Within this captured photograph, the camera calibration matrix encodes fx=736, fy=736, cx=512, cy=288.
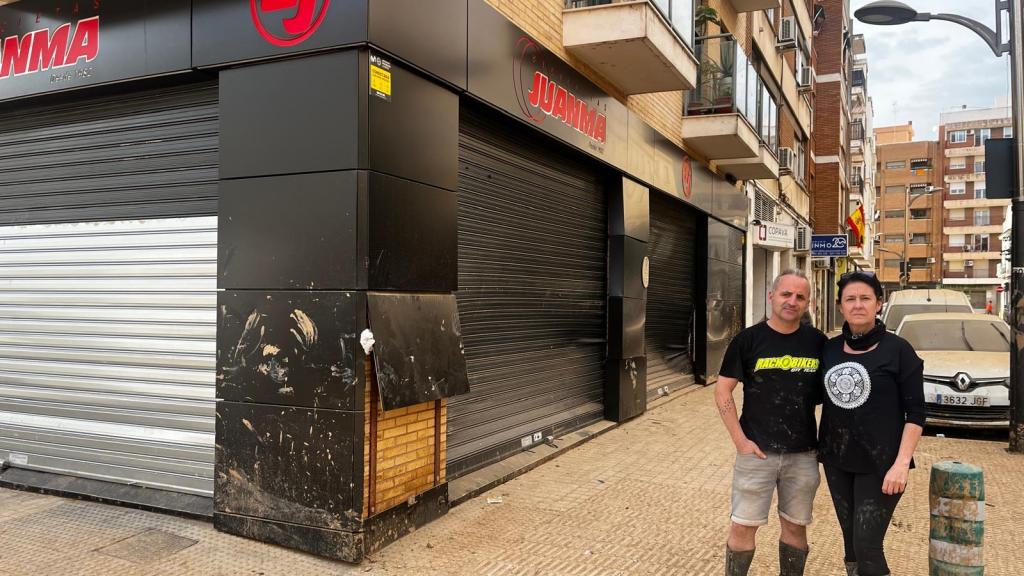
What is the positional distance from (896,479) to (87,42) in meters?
6.13

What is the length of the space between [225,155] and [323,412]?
189 centimetres

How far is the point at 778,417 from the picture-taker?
3.54 metres

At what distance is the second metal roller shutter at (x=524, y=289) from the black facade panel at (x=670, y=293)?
2225 millimetres

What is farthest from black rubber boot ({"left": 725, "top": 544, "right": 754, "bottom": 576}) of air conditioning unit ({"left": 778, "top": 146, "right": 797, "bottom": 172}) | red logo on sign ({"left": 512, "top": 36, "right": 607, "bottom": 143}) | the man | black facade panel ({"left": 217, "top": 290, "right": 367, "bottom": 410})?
air conditioning unit ({"left": 778, "top": 146, "right": 797, "bottom": 172})

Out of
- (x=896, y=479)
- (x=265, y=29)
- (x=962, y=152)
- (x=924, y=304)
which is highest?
(x=962, y=152)

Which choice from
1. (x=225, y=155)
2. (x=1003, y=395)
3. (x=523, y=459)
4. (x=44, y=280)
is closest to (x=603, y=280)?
(x=523, y=459)

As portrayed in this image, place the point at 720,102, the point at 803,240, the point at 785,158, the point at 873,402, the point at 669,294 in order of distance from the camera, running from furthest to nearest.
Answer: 1. the point at 803,240
2. the point at 785,158
3. the point at 720,102
4. the point at 669,294
5. the point at 873,402

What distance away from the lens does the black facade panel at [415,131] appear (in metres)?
4.72

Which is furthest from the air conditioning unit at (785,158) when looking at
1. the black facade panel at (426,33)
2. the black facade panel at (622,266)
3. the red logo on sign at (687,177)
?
the black facade panel at (426,33)

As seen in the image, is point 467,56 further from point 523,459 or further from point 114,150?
point 523,459

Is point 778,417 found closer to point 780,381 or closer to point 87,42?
point 780,381

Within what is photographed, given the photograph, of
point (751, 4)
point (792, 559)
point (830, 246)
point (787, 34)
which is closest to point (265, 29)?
point (792, 559)

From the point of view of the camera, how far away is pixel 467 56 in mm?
5801

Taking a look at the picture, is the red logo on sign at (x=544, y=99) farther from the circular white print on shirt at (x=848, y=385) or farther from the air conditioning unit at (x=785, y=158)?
the air conditioning unit at (x=785, y=158)
